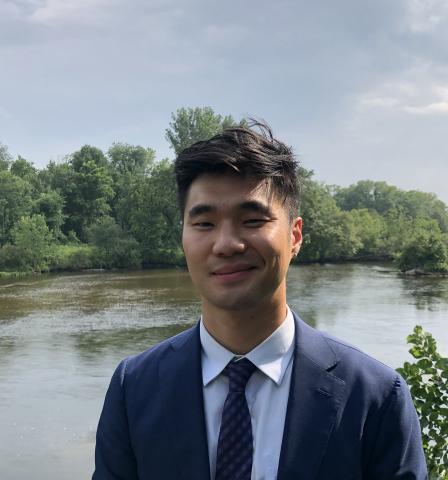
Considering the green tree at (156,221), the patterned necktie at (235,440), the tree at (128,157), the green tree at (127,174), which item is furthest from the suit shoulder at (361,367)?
the tree at (128,157)

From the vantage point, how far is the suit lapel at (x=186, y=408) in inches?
49.3

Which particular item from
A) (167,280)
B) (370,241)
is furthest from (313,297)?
(370,241)

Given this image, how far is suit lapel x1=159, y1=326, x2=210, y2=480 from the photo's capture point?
1253mm

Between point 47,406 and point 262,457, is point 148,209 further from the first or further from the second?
point 262,457

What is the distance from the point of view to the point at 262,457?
125 centimetres

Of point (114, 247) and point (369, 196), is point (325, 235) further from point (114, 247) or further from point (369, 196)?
point (369, 196)

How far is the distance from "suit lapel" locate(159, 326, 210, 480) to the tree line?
93.1 feet

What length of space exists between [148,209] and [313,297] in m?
19.6

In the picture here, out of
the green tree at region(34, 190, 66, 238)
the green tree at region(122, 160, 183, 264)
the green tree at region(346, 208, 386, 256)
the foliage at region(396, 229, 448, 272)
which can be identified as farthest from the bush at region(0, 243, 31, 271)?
the green tree at region(346, 208, 386, 256)

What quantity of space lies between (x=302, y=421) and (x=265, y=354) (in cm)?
18

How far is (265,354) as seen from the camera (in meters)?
1.34

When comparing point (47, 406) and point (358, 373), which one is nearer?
point (358, 373)

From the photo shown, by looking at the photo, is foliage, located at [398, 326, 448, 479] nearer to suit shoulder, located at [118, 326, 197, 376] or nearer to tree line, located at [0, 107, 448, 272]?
suit shoulder, located at [118, 326, 197, 376]

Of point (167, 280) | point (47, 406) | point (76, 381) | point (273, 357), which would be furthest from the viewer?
point (167, 280)
